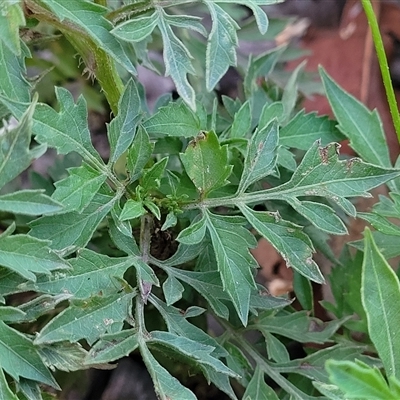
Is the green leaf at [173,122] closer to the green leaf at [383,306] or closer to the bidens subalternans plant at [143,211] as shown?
the bidens subalternans plant at [143,211]

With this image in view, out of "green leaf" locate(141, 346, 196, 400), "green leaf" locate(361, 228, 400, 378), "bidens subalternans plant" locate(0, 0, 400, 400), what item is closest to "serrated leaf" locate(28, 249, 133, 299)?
"bidens subalternans plant" locate(0, 0, 400, 400)

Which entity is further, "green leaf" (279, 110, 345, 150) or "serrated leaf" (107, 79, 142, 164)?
"green leaf" (279, 110, 345, 150)

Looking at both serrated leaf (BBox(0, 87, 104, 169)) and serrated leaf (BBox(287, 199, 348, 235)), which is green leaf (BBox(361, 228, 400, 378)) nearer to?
serrated leaf (BBox(287, 199, 348, 235))

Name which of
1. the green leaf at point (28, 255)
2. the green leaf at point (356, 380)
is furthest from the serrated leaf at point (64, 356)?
the green leaf at point (356, 380)

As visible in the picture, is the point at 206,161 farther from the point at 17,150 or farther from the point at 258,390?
the point at 258,390

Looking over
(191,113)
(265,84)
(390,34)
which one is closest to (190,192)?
(191,113)

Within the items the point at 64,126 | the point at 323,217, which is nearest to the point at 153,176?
the point at 64,126

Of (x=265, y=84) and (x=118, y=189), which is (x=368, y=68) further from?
(x=118, y=189)
